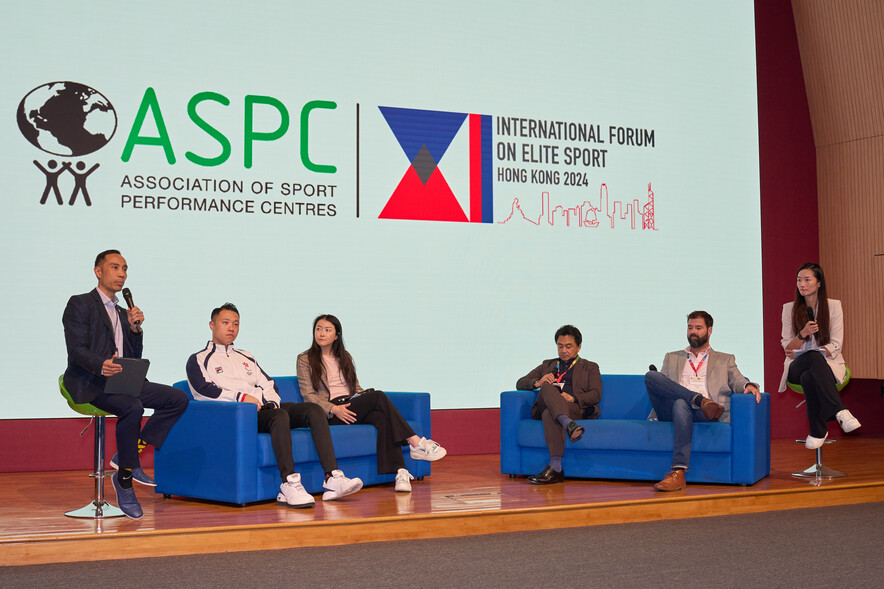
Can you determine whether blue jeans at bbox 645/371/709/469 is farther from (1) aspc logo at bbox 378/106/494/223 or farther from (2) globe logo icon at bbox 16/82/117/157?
(2) globe logo icon at bbox 16/82/117/157

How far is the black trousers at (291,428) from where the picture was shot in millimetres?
4203

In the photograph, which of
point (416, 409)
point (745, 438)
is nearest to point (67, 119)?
point (416, 409)

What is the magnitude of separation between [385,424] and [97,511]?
4.97ft

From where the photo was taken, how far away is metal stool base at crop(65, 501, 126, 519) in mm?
3903

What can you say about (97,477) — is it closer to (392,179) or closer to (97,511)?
(97,511)

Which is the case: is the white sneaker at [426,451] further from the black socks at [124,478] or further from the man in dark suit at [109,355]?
the black socks at [124,478]

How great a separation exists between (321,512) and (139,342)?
3.80 ft

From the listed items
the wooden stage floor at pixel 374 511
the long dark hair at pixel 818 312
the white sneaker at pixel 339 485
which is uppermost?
the long dark hair at pixel 818 312

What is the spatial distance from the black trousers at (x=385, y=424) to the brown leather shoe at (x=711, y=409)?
1512 millimetres

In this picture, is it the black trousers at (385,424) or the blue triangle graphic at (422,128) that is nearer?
the black trousers at (385,424)

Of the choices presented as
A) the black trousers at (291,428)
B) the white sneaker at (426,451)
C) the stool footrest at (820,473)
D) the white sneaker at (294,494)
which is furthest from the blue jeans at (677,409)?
the white sneaker at (294,494)

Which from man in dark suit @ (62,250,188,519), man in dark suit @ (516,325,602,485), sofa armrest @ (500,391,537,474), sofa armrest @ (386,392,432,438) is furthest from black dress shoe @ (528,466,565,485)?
man in dark suit @ (62,250,188,519)

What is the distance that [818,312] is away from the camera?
16.7ft

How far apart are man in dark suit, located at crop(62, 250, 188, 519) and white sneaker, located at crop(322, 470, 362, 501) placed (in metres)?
0.87
